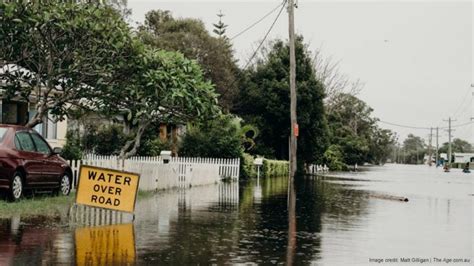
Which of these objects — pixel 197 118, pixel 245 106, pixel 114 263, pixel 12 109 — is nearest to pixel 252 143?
pixel 245 106

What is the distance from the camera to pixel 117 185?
13.2 meters

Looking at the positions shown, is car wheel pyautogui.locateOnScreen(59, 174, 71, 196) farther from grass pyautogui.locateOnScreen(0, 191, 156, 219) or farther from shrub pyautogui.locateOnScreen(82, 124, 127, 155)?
shrub pyautogui.locateOnScreen(82, 124, 127, 155)

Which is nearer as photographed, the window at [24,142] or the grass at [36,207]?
the grass at [36,207]

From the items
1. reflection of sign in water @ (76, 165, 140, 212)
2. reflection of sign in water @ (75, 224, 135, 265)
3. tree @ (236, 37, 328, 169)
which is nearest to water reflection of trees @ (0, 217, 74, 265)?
reflection of sign in water @ (75, 224, 135, 265)

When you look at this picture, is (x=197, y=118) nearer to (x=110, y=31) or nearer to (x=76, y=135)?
(x=110, y=31)

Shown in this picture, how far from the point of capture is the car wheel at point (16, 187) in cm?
1470

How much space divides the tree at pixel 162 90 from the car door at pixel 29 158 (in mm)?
2591

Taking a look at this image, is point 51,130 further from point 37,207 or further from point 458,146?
point 458,146

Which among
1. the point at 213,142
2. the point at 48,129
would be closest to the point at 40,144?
the point at 48,129

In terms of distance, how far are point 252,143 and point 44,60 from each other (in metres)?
21.8

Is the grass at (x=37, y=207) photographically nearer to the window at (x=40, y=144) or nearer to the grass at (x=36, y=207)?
the grass at (x=36, y=207)

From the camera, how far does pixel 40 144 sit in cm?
1638

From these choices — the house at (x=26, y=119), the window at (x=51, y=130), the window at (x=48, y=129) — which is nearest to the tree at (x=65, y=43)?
the house at (x=26, y=119)

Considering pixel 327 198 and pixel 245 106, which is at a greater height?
pixel 245 106
